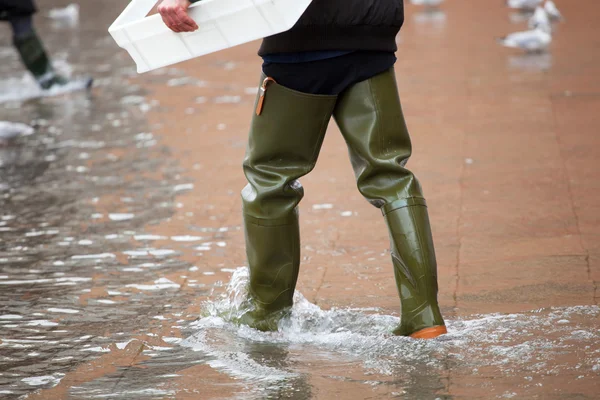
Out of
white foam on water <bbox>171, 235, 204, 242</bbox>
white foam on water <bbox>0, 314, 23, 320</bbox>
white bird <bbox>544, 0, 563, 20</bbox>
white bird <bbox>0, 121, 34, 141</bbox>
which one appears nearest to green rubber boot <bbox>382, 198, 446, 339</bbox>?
white foam on water <bbox>0, 314, 23, 320</bbox>

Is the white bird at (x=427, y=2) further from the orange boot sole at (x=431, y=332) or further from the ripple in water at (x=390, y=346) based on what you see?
the orange boot sole at (x=431, y=332)

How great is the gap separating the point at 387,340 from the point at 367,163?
1.76 ft

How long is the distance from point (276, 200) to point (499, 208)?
5.42 feet

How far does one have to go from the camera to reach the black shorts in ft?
9.93

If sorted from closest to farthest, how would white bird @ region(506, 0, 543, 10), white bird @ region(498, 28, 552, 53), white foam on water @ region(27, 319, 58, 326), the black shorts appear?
1. the black shorts
2. white foam on water @ region(27, 319, 58, 326)
3. white bird @ region(498, 28, 552, 53)
4. white bird @ region(506, 0, 543, 10)

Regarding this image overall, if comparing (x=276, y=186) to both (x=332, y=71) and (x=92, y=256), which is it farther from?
(x=92, y=256)

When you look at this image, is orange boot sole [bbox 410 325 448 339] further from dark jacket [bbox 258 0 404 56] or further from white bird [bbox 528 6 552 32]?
white bird [bbox 528 6 552 32]

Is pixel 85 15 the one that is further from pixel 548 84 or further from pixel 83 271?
pixel 83 271

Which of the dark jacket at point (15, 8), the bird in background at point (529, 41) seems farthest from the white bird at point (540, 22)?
the dark jacket at point (15, 8)

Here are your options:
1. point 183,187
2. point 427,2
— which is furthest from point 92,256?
point 427,2

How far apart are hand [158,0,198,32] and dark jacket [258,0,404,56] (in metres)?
0.29

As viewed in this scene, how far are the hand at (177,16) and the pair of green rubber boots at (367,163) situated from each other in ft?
1.14

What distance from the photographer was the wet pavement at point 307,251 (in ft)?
9.62

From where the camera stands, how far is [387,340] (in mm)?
3104
